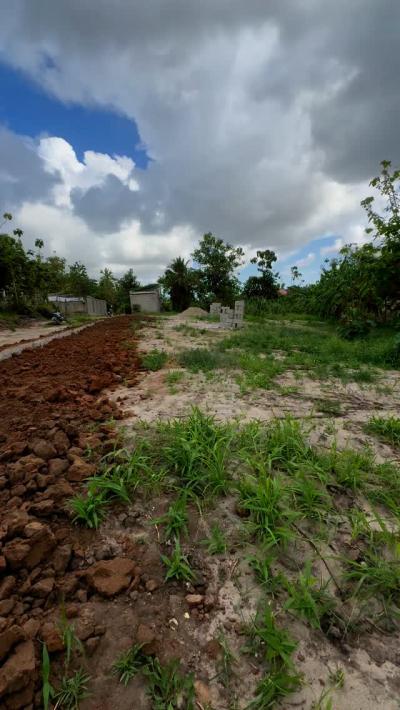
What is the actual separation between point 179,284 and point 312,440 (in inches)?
1259

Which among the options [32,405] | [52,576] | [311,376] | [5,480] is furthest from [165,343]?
[52,576]

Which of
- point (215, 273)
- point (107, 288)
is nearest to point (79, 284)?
point (107, 288)

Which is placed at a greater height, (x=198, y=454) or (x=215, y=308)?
(x=215, y=308)

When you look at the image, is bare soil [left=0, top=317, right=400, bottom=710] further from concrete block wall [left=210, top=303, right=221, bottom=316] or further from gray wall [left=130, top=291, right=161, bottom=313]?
gray wall [left=130, top=291, right=161, bottom=313]

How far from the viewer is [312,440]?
2566mm

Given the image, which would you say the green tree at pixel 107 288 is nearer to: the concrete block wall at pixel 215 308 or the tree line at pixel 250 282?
the tree line at pixel 250 282

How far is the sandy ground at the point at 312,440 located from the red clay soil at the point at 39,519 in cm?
44

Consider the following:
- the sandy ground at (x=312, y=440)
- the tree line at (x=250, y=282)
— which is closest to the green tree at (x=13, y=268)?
the tree line at (x=250, y=282)

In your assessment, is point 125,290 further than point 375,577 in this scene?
Yes

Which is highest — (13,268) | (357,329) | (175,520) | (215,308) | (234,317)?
(13,268)

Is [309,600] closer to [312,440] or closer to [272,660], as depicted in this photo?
[272,660]

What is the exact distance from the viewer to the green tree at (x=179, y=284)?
33.2 metres

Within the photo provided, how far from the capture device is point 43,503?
5.50ft

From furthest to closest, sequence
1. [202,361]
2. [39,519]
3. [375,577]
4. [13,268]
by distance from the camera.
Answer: [13,268]
[202,361]
[39,519]
[375,577]
